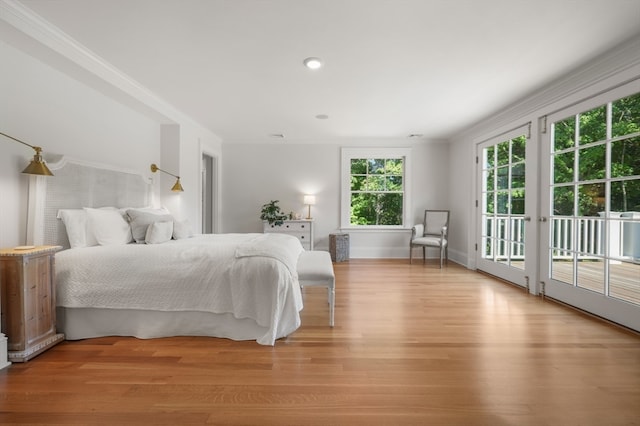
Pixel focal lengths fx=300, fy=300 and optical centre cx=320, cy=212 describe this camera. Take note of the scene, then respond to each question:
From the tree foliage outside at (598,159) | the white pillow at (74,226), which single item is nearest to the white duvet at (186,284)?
the white pillow at (74,226)

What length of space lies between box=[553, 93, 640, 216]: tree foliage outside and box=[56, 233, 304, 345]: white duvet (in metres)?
2.89

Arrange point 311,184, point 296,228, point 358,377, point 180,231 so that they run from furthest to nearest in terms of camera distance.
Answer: point 311,184 → point 296,228 → point 180,231 → point 358,377

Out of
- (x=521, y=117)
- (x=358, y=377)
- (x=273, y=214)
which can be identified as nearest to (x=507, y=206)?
(x=521, y=117)

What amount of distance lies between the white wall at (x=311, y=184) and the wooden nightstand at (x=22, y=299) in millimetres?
4017

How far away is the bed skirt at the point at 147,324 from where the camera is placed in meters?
2.31

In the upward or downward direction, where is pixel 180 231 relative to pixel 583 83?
downward

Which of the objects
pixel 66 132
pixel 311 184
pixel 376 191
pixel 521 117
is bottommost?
pixel 376 191

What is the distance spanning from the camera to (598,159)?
2.81 meters

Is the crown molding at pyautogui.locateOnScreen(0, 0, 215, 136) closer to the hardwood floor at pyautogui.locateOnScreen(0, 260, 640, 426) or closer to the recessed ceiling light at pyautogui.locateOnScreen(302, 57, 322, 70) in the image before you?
the recessed ceiling light at pyautogui.locateOnScreen(302, 57, 322, 70)

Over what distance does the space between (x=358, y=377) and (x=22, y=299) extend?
221 cm

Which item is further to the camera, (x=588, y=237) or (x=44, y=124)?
(x=588, y=237)

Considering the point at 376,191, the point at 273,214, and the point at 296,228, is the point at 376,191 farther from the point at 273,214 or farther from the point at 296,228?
the point at 273,214

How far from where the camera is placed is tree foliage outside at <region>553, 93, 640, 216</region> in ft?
8.25

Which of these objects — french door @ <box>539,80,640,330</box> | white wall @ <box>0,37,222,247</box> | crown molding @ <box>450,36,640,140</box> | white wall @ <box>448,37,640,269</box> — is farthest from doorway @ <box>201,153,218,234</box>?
french door @ <box>539,80,640,330</box>
